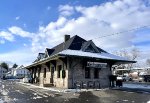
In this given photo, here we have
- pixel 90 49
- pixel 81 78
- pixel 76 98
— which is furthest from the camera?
pixel 90 49

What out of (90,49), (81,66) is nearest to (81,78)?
(81,66)

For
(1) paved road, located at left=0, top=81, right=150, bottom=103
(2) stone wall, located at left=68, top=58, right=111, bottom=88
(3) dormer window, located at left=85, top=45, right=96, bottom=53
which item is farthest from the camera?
(3) dormer window, located at left=85, top=45, right=96, bottom=53

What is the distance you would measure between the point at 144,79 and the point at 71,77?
3711 cm

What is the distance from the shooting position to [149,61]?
104000 millimetres

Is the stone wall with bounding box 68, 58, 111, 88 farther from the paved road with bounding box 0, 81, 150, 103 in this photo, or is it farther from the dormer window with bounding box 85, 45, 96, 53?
the paved road with bounding box 0, 81, 150, 103

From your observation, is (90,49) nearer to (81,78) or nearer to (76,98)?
(81,78)

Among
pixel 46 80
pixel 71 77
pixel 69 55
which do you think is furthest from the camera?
pixel 46 80

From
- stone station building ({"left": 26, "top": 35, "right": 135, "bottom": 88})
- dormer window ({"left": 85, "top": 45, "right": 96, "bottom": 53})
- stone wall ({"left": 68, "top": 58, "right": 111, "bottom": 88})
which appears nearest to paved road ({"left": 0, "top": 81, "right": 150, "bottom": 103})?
stone station building ({"left": 26, "top": 35, "right": 135, "bottom": 88})

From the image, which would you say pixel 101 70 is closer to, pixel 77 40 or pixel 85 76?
pixel 85 76

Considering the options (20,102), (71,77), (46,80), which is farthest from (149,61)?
(20,102)

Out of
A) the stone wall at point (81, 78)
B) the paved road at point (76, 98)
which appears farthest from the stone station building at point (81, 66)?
the paved road at point (76, 98)

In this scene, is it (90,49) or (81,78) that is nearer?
(81,78)

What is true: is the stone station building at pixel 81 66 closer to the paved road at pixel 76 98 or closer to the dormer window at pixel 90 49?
the dormer window at pixel 90 49

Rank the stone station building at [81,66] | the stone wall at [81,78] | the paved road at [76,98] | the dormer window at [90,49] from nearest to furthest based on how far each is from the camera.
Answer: the paved road at [76,98] < the stone station building at [81,66] < the stone wall at [81,78] < the dormer window at [90,49]
